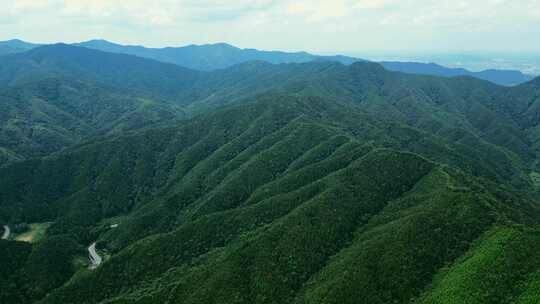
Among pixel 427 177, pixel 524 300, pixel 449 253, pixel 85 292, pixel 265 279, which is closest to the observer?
pixel 524 300

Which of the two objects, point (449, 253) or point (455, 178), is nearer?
point (449, 253)

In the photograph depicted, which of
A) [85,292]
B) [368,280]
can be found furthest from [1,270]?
[368,280]

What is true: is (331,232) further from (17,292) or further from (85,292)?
(17,292)

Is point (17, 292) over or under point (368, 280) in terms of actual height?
under

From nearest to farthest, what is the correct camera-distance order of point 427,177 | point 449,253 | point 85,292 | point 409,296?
point 409,296 < point 449,253 < point 85,292 < point 427,177

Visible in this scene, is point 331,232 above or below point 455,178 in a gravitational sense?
below

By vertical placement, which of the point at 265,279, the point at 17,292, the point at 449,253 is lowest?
the point at 17,292

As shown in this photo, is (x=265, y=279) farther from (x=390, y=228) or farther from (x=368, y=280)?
(x=390, y=228)

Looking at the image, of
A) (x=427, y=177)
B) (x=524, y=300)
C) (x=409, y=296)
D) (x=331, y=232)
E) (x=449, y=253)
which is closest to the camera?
(x=524, y=300)

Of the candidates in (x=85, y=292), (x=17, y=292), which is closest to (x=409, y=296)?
(x=85, y=292)
